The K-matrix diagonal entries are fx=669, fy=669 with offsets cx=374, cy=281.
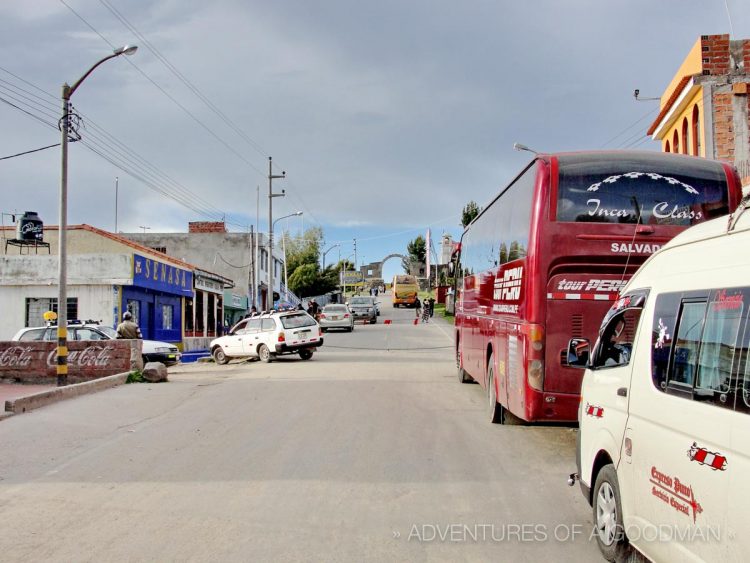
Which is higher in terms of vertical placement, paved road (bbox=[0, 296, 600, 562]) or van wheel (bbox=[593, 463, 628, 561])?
van wheel (bbox=[593, 463, 628, 561])

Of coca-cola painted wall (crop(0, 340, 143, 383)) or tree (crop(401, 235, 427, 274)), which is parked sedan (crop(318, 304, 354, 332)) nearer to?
coca-cola painted wall (crop(0, 340, 143, 383))

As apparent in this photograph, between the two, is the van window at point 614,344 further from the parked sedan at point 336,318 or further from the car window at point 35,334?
the parked sedan at point 336,318

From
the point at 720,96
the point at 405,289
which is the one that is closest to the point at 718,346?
the point at 720,96

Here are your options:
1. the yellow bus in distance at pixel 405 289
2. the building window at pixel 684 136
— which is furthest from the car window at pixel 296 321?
the yellow bus in distance at pixel 405 289

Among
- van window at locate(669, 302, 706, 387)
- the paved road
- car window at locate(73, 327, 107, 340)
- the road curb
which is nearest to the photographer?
van window at locate(669, 302, 706, 387)

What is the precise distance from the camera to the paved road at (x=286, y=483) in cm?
522

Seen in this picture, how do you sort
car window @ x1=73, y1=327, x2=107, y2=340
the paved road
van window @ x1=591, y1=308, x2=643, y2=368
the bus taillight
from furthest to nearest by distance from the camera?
car window @ x1=73, y1=327, x2=107, y2=340, the bus taillight, the paved road, van window @ x1=591, y1=308, x2=643, y2=368

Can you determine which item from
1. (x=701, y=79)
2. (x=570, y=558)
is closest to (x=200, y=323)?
(x=701, y=79)

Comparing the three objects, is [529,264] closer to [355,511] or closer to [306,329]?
[355,511]

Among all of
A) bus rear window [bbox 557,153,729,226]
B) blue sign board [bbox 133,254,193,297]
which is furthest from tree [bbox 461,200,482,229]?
bus rear window [bbox 557,153,729,226]

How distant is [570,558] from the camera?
16.2ft

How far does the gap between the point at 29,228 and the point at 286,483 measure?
2601cm

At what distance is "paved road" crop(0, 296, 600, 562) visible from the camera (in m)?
5.22

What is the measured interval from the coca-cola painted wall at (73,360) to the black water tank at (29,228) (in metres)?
12.1
